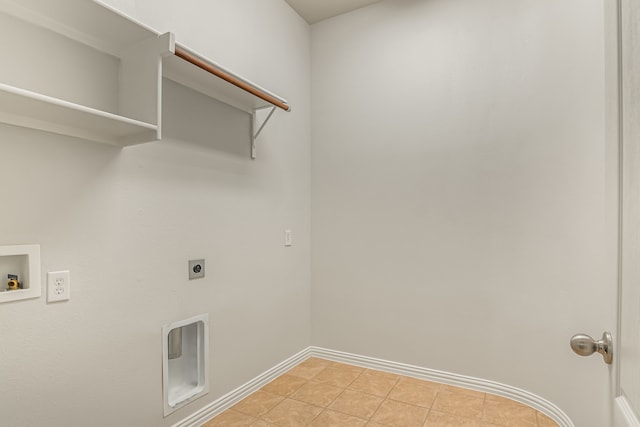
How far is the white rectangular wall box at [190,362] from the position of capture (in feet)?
6.38

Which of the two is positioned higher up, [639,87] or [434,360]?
[639,87]

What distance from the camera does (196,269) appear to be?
6.50ft

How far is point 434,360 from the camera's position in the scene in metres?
2.55

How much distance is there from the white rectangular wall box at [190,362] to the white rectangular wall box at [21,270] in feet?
2.48

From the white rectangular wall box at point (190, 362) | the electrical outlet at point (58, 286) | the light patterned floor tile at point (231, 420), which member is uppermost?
the electrical outlet at point (58, 286)

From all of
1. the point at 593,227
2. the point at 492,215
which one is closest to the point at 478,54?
the point at 492,215

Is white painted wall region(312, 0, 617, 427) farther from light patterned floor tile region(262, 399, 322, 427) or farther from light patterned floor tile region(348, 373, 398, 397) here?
light patterned floor tile region(262, 399, 322, 427)

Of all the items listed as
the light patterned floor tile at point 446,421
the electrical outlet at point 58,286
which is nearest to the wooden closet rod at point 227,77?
the electrical outlet at point 58,286

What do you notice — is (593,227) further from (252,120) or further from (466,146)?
(252,120)

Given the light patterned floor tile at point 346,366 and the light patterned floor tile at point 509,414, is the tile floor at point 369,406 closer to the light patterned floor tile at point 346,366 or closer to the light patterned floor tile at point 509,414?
Result: the light patterned floor tile at point 509,414

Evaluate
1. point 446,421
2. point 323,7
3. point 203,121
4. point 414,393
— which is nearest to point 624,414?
point 446,421

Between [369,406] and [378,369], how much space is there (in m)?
0.54

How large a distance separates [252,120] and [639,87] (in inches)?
82.8

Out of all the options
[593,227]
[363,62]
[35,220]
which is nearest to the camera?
[35,220]
